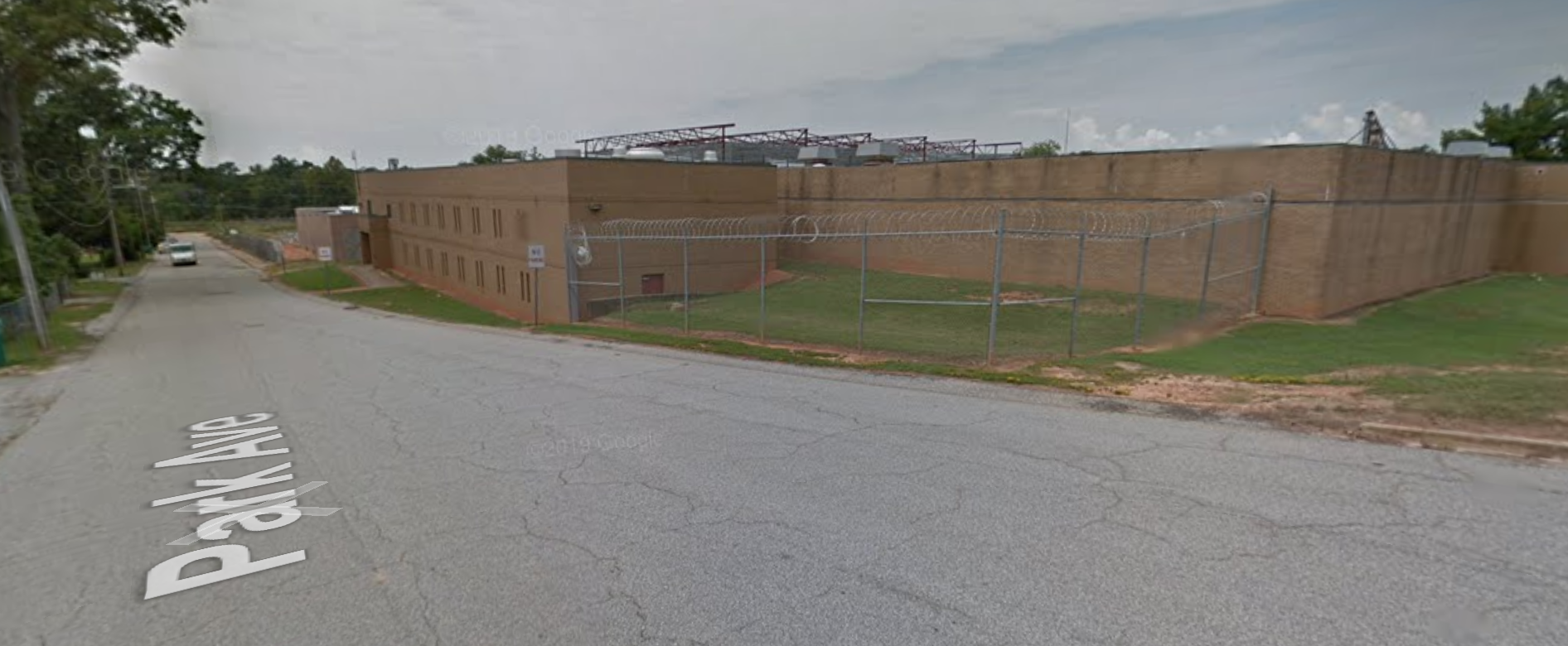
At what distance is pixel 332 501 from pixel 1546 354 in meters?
16.8

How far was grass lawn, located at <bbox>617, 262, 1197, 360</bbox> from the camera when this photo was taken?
12.6 m

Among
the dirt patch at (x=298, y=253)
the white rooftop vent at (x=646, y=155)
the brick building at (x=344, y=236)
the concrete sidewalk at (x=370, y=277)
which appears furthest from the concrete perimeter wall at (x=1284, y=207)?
the dirt patch at (x=298, y=253)

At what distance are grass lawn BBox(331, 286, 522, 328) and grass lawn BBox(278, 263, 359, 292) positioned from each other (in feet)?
9.54

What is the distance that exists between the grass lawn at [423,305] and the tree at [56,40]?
1082cm

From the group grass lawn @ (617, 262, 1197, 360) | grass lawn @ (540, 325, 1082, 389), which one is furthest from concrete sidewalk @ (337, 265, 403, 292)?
grass lawn @ (540, 325, 1082, 389)

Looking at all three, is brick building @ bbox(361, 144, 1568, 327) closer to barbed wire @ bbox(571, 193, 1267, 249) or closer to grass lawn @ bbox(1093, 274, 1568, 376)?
barbed wire @ bbox(571, 193, 1267, 249)

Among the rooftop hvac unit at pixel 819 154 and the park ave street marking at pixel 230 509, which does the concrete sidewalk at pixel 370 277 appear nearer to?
the rooftop hvac unit at pixel 819 154

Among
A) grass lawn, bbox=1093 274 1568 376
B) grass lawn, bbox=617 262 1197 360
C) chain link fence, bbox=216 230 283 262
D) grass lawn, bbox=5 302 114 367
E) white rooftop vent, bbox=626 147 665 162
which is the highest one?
white rooftop vent, bbox=626 147 665 162

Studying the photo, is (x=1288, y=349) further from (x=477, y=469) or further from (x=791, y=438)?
(x=477, y=469)

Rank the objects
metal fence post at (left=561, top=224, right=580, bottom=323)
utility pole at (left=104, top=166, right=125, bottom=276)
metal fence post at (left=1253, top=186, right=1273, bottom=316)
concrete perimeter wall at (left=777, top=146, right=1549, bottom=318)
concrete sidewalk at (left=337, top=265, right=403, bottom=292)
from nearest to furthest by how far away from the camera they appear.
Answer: concrete perimeter wall at (left=777, top=146, right=1549, bottom=318)
metal fence post at (left=1253, top=186, right=1273, bottom=316)
metal fence post at (left=561, top=224, right=580, bottom=323)
concrete sidewalk at (left=337, top=265, right=403, bottom=292)
utility pole at (left=104, top=166, right=125, bottom=276)

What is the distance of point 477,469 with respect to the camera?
6.14 metres

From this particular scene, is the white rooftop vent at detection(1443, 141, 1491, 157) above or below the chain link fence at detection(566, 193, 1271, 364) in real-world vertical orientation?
above

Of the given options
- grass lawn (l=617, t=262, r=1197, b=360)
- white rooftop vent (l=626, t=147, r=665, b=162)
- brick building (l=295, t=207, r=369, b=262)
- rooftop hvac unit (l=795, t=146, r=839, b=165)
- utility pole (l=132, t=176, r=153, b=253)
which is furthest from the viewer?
utility pole (l=132, t=176, r=153, b=253)

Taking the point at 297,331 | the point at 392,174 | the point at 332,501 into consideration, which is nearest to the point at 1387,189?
the point at 332,501
